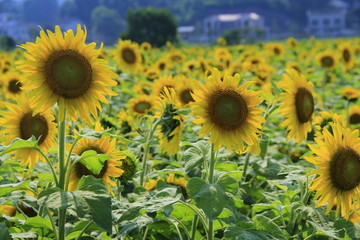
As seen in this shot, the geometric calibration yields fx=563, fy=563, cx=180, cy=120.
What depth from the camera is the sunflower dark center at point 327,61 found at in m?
7.31

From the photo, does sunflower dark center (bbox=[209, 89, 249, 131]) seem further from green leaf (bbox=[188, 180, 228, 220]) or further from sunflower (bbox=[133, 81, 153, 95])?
sunflower (bbox=[133, 81, 153, 95])

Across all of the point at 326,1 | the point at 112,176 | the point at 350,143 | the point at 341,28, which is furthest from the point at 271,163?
the point at 326,1

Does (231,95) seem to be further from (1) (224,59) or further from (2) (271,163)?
(1) (224,59)

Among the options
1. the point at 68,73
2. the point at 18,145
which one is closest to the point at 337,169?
the point at 68,73

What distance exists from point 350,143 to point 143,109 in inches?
89.4

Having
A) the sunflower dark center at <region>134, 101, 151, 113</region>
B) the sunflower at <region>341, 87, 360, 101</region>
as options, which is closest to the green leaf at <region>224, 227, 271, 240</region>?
the sunflower dark center at <region>134, 101, 151, 113</region>

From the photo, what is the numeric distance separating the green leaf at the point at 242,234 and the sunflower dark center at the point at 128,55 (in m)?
4.32

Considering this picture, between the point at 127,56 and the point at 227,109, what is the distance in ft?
13.5

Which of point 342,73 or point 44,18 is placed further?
point 44,18

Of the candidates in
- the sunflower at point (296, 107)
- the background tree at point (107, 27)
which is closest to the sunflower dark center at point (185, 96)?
the sunflower at point (296, 107)

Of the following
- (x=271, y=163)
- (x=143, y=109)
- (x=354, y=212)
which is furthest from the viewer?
(x=143, y=109)

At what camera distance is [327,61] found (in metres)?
7.34

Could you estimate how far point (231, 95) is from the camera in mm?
2316

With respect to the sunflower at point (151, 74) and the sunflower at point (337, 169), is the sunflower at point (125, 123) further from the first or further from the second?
the sunflower at point (151, 74)
